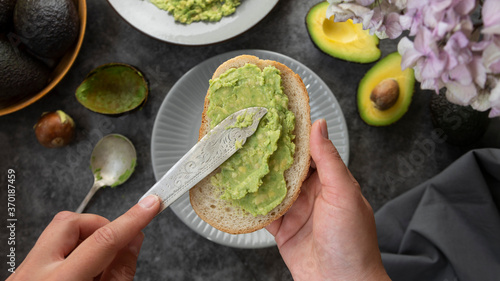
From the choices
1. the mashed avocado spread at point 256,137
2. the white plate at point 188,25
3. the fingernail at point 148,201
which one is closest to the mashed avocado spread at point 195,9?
the white plate at point 188,25

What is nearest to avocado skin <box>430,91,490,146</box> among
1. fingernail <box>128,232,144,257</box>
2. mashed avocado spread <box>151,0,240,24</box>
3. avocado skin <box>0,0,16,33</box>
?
mashed avocado spread <box>151,0,240,24</box>

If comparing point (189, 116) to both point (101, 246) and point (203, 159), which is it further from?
point (101, 246)

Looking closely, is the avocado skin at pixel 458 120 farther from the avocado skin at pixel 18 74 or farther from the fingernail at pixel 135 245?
the avocado skin at pixel 18 74

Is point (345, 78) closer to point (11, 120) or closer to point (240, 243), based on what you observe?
point (240, 243)

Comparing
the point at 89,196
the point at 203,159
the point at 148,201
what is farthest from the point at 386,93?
the point at 89,196

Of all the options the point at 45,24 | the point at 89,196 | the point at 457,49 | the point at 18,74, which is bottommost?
the point at 89,196
